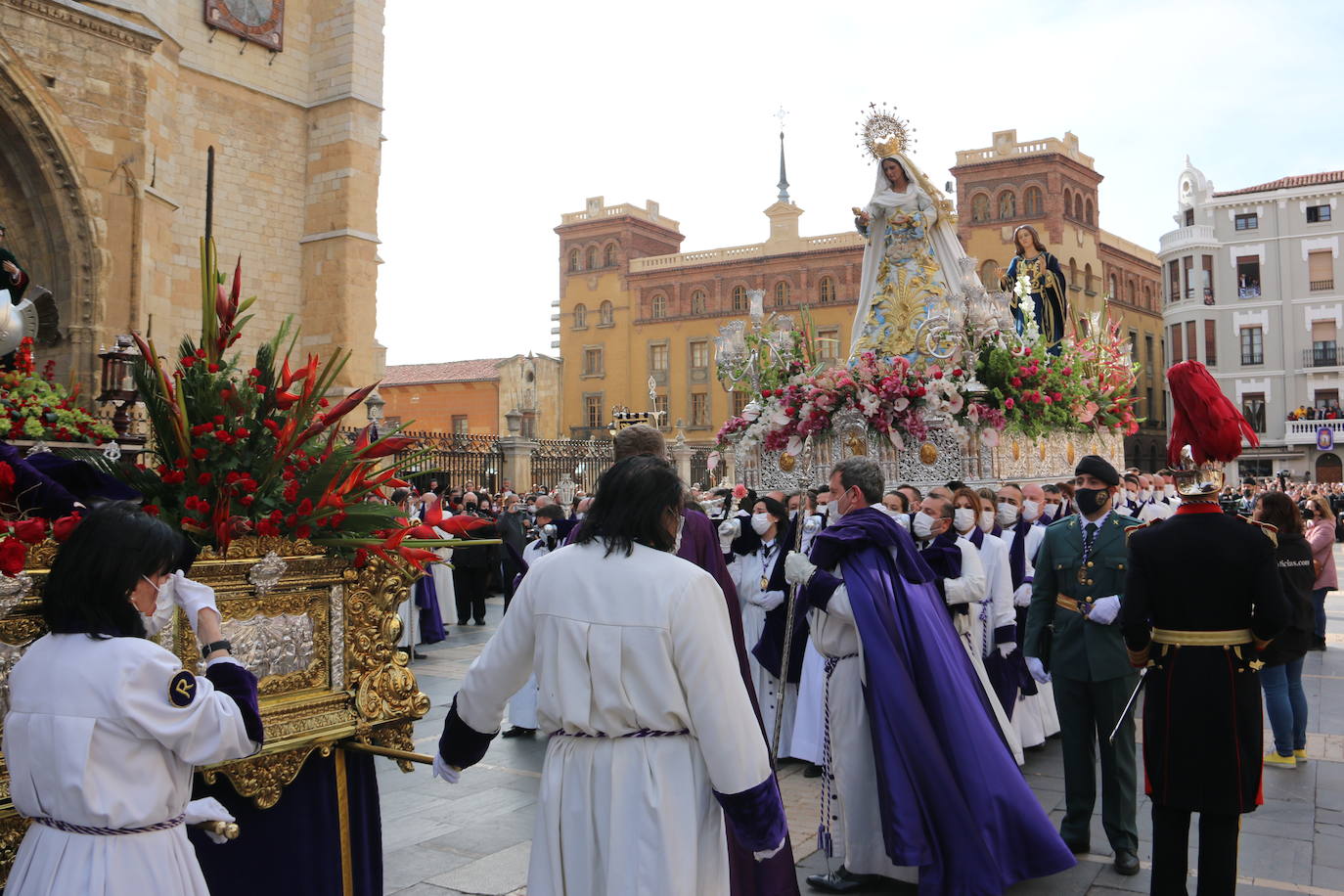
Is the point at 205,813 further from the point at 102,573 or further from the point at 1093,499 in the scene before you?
the point at 1093,499

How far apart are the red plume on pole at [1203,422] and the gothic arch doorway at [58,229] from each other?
14975mm

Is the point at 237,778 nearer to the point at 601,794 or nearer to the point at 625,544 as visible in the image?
the point at 601,794

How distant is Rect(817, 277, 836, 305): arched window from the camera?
51.2m

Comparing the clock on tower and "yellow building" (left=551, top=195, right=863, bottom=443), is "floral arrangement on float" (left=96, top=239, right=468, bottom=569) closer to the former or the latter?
the clock on tower

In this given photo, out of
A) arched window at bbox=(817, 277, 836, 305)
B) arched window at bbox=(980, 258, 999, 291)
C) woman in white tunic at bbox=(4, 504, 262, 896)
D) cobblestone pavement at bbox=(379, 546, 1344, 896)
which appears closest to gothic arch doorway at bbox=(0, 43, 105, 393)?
cobblestone pavement at bbox=(379, 546, 1344, 896)

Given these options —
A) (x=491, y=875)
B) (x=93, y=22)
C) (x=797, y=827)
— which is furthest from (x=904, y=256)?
(x=93, y=22)

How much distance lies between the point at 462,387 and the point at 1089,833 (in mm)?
45905

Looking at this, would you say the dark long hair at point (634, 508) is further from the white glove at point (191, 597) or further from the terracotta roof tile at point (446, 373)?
the terracotta roof tile at point (446, 373)

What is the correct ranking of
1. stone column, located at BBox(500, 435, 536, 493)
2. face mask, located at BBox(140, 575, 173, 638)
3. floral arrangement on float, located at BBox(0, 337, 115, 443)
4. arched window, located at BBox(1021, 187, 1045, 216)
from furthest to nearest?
arched window, located at BBox(1021, 187, 1045, 216) < stone column, located at BBox(500, 435, 536, 493) < floral arrangement on float, located at BBox(0, 337, 115, 443) < face mask, located at BBox(140, 575, 173, 638)

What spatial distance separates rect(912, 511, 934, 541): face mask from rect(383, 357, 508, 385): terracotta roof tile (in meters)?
43.7

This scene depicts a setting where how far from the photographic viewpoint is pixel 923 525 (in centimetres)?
592

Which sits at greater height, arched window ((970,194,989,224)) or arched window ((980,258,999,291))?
arched window ((970,194,989,224))

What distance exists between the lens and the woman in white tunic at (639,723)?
2.76 meters

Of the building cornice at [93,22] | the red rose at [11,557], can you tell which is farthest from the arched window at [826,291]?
the red rose at [11,557]
